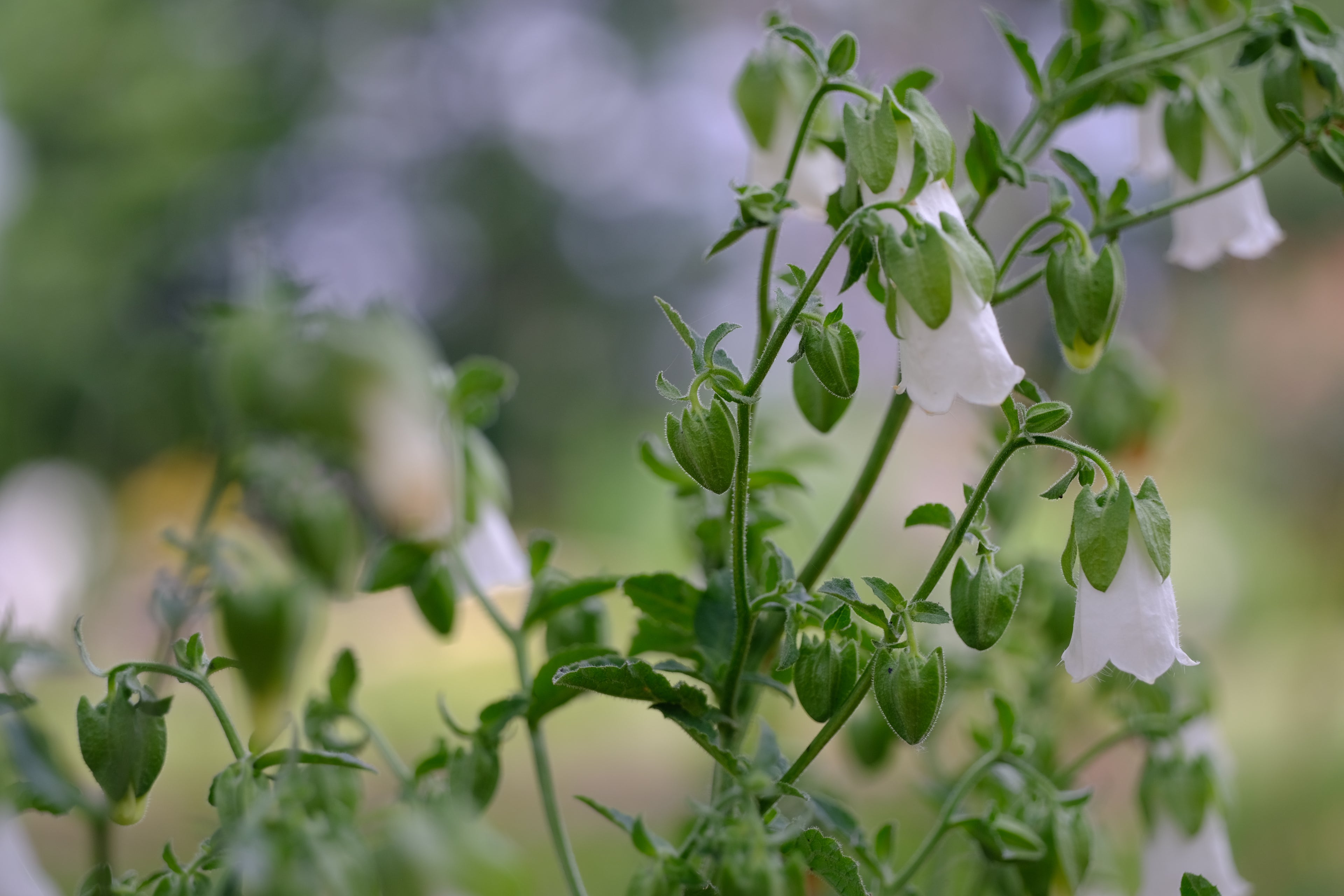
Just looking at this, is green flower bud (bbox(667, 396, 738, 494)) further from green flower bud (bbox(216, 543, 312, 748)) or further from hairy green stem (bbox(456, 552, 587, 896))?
green flower bud (bbox(216, 543, 312, 748))

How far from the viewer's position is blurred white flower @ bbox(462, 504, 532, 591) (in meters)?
0.56

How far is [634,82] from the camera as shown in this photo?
7.32m

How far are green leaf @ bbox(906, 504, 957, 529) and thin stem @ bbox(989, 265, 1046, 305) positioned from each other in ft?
0.28

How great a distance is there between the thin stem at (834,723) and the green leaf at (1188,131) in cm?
28

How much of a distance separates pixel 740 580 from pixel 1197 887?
20 centimetres

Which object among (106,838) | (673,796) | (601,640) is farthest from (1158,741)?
(673,796)

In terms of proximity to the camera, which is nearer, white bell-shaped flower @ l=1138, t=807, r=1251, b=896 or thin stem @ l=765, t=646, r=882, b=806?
thin stem @ l=765, t=646, r=882, b=806

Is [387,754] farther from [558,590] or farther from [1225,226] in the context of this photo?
[1225,226]

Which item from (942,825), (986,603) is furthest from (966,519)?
(942,825)

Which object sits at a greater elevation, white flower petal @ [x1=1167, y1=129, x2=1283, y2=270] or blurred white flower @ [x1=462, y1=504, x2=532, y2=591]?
white flower petal @ [x1=1167, y1=129, x2=1283, y2=270]

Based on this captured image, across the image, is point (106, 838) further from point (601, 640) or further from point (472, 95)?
point (472, 95)

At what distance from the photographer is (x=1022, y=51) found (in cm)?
48

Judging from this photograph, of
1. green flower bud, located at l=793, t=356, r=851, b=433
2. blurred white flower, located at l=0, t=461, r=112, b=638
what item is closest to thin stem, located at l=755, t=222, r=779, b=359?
green flower bud, located at l=793, t=356, r=851, b=433

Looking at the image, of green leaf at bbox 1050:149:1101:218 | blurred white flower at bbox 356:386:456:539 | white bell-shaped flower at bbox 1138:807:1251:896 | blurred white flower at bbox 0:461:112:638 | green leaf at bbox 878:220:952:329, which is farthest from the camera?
blurred white flower at bbox 0:461:112:638
